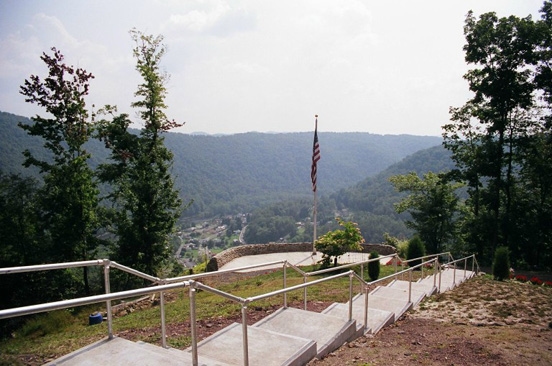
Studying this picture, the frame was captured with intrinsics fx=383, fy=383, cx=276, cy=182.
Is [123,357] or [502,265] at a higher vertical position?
[123,357]

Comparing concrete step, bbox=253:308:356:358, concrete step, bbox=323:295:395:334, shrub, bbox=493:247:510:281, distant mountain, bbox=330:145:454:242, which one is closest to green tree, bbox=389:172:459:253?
shrub, bbox=493:247:510:281

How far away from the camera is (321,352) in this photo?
447cm

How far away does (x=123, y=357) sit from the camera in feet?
10.7

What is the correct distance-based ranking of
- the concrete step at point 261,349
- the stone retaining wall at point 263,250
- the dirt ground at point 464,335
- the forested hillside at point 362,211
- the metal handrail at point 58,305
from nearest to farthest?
the metal handrail at point 58,305 → the concrete step at point 261,349 → the dirt ground at point 464,335 → the stone retaining wall at point 263,250 → the forested hillside at point 362,211

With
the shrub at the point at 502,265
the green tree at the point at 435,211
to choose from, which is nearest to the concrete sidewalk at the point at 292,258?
the green tree at the point at 435,211

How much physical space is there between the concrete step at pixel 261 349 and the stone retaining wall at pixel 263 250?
1865cm

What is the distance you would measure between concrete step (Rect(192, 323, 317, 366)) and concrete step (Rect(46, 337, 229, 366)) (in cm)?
40

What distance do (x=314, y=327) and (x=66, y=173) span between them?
51.0ft

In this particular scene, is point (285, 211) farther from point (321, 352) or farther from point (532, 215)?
point (321, 352)

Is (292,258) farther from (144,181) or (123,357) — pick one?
(123,357)

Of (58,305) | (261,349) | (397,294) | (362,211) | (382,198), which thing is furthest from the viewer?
(362,211)

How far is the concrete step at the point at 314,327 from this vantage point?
15.8 feet

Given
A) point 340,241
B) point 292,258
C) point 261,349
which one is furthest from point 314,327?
point 292,258

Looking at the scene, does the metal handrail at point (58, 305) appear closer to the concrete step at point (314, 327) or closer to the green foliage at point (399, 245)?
the concrete step at point (314, 327)
